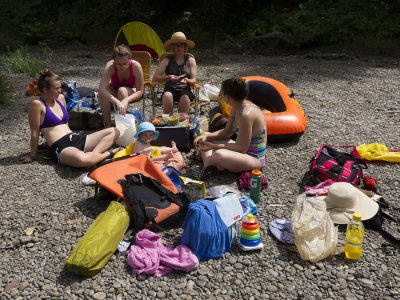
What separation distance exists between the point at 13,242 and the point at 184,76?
3304 mm

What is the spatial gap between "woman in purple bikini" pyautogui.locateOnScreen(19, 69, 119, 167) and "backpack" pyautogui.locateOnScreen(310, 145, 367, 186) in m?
2.28

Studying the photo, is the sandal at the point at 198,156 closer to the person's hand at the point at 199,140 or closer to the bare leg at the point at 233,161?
the person's hand at the point at 199,140

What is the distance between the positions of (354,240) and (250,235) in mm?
764

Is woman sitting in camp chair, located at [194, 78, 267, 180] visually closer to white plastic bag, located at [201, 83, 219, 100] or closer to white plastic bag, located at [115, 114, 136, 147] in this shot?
white plastic bag, located at [115, 114, 136, 147]

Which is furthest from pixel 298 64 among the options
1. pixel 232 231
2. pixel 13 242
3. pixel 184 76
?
pixel 13 242

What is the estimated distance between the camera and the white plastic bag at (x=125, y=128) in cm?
459

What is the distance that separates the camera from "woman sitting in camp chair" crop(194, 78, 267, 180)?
3.62 metres

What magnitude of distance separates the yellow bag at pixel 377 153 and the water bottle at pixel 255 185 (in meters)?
1.62

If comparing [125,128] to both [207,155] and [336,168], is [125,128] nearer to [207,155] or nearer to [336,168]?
[207,155]

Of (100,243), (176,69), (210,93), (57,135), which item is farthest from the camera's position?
(210,93)

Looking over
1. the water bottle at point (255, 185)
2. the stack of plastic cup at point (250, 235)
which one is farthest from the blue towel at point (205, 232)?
the water bottle at point (255, 185)

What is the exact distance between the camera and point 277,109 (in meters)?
5.45

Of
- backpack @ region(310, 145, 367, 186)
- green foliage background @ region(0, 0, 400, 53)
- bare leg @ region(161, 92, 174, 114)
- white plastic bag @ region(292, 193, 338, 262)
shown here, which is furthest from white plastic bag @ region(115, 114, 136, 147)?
green foliage background @ region(0, 0, 400, 53)

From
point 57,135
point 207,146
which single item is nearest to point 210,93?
point 207,146
